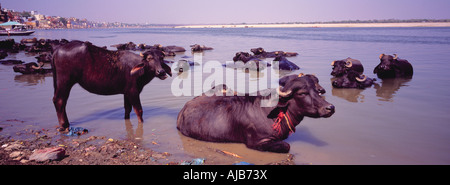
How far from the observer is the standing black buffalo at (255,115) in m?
4.33

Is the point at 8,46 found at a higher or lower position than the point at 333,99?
higher

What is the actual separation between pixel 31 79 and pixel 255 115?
11.1 m

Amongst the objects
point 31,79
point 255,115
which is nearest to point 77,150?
point 255,115

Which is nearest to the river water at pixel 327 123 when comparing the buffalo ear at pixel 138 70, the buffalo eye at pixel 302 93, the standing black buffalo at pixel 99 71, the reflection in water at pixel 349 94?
the reflection in water at pixel 349 94

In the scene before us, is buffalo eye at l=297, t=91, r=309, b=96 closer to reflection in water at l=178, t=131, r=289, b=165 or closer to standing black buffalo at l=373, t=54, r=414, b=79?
reflection in water at l=178, t=131, r=289, b=165

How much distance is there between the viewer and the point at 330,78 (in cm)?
1157

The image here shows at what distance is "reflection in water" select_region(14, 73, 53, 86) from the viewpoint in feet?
35.8

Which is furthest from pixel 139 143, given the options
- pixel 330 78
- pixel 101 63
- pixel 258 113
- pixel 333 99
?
pixel 330 78

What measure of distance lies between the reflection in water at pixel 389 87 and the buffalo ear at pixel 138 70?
22.3 feet

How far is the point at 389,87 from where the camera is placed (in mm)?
9797

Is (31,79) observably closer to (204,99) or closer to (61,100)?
(61,100)

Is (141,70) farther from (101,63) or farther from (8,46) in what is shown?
(8,46)

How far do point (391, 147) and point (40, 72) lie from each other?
14.3m

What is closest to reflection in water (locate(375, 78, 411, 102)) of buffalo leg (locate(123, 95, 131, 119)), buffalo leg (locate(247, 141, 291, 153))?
buffalo leg (locate(247, 141, 291, 153))
